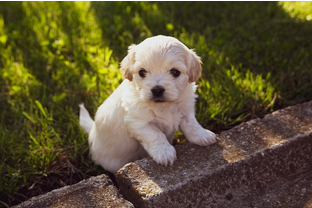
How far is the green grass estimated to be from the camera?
288 cm

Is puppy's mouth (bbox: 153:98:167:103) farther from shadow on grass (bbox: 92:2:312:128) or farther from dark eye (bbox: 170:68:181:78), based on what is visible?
shadow on grass (bbox: 92:2:312:128)

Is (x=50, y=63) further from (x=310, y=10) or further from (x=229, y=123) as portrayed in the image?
(x=310, y=10)

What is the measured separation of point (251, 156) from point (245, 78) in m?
1.39

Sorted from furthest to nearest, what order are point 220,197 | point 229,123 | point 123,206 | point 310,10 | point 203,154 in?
point 310,10 → point 229,123 → point 203,154 → point 220,197 → point 123,206

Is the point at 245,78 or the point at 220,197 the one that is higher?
the point at 245,78

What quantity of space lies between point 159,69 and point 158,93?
17 cm

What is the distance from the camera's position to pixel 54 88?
12.2 ft

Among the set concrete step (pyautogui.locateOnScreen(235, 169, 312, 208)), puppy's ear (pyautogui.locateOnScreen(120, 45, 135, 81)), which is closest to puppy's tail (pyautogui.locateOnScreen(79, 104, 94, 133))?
puppy's ear (pyautogui.locateOnScreen(120, 45, 135, 81))

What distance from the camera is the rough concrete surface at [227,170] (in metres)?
Answer: 2.20

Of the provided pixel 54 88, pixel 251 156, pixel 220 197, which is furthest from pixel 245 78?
pixel 54 88

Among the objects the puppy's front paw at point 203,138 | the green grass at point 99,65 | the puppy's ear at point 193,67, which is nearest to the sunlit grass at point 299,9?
the green grass at point 99,65

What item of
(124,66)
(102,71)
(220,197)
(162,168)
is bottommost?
(220,197)

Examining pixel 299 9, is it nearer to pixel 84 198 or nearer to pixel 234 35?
pixel 234 35

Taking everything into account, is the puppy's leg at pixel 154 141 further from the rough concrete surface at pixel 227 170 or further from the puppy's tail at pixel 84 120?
the puppy's tail at pixel 84 120
